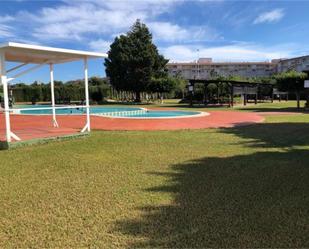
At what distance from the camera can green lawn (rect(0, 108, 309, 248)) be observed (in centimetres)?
346

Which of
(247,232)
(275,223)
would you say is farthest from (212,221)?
(275,223)

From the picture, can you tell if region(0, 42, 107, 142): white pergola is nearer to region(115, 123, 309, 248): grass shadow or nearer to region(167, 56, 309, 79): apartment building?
region(115, 123, 309, 248): grass shadow

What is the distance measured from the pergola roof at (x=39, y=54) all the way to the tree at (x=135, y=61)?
27016 mm

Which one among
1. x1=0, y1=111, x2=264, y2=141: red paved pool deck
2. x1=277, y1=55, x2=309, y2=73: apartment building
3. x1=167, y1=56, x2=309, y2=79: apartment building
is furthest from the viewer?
x1=167, y1=56, x2=309, y2=79: apartment building

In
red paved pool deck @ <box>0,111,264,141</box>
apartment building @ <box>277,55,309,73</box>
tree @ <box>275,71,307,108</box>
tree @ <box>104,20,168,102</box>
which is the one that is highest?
apartment building @ <box>277,55,309,73</box>

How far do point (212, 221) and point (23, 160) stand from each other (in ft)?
15.8

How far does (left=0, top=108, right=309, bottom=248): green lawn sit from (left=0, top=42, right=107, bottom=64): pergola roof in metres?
2.62

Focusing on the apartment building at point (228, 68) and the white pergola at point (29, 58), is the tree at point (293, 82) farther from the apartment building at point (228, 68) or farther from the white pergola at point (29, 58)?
the apartment building at point (228, 68)

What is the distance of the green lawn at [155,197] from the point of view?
11.4 feet

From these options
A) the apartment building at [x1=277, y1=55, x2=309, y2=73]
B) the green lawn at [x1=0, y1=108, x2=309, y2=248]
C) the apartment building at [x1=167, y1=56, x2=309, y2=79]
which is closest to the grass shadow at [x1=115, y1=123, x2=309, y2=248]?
the green lawn at [x1=0, y1=108, x2=309, y2=248]

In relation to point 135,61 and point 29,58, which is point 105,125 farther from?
point 135,61

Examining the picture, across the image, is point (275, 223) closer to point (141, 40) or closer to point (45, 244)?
point (45, 244)

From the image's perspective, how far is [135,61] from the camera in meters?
37.9

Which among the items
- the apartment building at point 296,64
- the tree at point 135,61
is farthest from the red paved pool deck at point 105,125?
the apartment building at point 296,64
